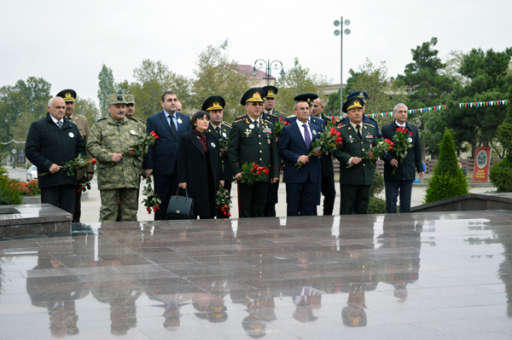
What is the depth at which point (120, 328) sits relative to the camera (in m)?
3.69

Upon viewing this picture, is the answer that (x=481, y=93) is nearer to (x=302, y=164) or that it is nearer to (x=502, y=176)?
(x=502, y=176)

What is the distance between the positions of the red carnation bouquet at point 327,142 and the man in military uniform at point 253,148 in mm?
457

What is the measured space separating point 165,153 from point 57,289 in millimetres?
4611

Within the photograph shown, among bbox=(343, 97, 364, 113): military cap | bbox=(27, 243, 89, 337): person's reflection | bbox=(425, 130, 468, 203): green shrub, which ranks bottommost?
bbox=(27, 243, 89, 337): person's reflection

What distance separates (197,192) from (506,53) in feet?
105

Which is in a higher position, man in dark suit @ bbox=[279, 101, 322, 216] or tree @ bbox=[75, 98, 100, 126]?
tree @ bbox=[75, 98, 100, 126]

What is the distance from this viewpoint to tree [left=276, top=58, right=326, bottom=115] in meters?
43.5

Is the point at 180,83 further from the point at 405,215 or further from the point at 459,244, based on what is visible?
the point at 459,244

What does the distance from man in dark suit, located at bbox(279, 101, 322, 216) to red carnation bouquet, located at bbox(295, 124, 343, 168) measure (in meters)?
0.10

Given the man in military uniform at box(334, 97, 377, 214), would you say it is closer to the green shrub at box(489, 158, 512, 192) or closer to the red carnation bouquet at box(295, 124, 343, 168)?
the red carnation bouquet at box(295, 124, 343, 168)

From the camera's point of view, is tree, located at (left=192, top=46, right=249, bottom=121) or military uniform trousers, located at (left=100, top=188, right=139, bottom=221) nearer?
military uniform trousers, located at (left=100, top=188, right=139, bottom=221)

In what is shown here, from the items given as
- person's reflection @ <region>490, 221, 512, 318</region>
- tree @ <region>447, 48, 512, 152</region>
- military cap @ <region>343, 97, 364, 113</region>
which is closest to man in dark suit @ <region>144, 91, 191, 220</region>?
military cap @ <region>343, 97, 364, 113</region>

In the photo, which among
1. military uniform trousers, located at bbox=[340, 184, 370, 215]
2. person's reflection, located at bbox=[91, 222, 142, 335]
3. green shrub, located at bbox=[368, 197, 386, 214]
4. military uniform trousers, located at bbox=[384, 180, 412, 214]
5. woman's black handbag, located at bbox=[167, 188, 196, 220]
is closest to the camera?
person's reflection, located at bbox=[91, 222, 142, 335]

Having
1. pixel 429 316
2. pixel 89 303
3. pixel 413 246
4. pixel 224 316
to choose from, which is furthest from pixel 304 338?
pixel 413 246
